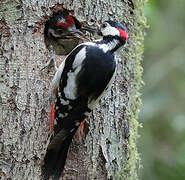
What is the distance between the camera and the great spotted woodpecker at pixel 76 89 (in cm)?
330

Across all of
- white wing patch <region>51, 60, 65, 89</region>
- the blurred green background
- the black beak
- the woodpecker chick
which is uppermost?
the black beak

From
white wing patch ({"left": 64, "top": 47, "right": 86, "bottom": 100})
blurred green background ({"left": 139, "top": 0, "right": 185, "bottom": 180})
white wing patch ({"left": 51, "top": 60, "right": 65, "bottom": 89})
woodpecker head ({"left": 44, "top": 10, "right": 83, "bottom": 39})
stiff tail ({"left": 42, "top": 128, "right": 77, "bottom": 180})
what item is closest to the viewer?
stiff tail ({"left": 42, "top": 128, "right": 77, "bottom": 180})

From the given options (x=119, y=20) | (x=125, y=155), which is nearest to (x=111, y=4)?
(x=119, y=20)

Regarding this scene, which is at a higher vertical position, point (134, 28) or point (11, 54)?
point (134, 28)

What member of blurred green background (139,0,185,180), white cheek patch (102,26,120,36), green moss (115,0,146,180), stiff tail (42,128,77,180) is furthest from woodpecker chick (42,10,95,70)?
blurred green background (139,0,185,180)

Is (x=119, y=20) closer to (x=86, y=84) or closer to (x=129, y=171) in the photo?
(x=86, y=84)

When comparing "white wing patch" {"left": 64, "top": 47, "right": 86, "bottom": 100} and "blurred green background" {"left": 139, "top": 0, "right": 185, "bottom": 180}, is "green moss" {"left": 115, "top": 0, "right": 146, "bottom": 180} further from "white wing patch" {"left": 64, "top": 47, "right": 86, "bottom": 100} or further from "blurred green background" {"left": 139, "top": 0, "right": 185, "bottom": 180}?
"blurred green background" {"left": 139, "top": 0, "right": 185, "bottom": 180}

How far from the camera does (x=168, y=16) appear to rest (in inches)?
279

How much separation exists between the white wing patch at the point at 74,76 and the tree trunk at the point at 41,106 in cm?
19

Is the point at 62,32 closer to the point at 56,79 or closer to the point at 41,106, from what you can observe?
the point at 56,79

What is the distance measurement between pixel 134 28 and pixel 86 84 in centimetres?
91

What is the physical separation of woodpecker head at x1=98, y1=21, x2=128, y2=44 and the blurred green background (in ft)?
6.79

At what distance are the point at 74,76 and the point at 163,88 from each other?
11.7 feet

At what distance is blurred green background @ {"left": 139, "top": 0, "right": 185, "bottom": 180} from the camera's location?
584cm
